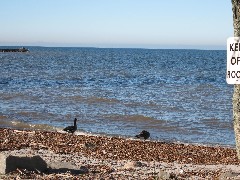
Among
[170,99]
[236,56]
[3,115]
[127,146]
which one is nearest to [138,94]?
[170,99]

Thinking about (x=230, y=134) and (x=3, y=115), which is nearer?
(x=230, y=134)

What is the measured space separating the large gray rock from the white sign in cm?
354

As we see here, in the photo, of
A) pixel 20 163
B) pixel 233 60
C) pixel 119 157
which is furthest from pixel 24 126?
pixel 233 60

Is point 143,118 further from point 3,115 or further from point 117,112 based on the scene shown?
point 3,115

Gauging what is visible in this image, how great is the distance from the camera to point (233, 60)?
5441mm

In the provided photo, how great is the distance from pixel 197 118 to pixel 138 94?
11256 mm

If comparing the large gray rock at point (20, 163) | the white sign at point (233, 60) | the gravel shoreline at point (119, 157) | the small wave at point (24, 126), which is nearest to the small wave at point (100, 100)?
the small wave at point (24, 126)

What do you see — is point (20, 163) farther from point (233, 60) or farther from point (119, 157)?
point (233, 60)

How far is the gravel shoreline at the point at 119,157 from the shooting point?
8.05 metres

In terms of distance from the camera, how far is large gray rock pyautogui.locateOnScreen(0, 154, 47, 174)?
7.35 metres

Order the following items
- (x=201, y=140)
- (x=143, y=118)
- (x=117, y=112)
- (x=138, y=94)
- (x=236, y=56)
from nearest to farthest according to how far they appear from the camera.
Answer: (x=236, y=56), (x=201, y=140), (x=143, y=118), (x=117, y=112), (x=138, y=94)

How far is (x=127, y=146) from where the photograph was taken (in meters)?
12.5

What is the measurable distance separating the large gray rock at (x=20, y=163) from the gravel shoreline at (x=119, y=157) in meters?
0.13

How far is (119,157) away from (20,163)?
3.51m
